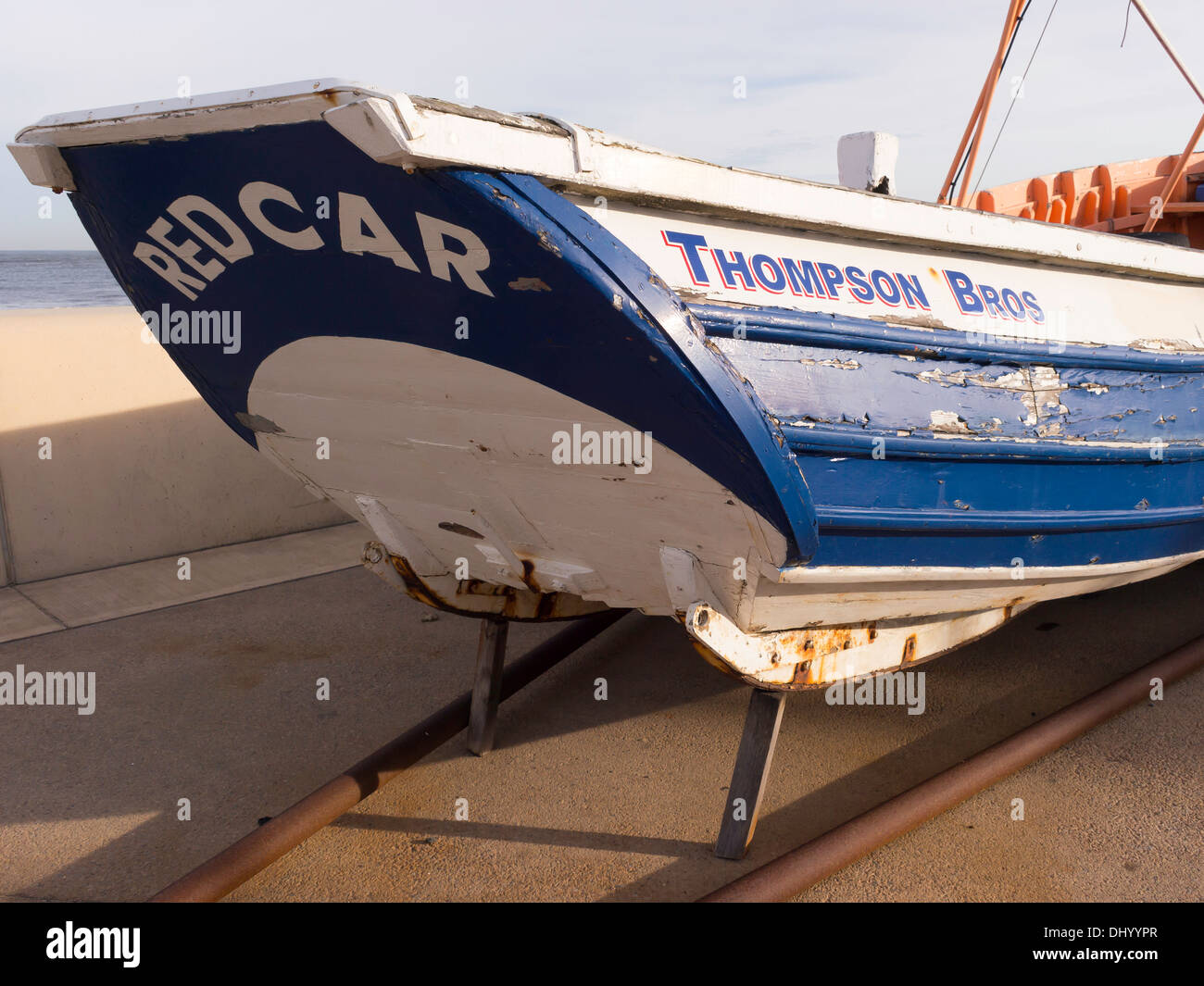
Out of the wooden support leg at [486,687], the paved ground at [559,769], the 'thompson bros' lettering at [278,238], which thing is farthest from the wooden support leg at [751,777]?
the 'thompson bros' lettering at [278,238]

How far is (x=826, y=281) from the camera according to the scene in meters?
2.25

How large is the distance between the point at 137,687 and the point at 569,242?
9.34ft

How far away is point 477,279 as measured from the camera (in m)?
1.87

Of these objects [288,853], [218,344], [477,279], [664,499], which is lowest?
[288,853]

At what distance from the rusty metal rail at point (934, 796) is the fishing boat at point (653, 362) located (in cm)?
35

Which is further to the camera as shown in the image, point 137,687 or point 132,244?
point 137,687

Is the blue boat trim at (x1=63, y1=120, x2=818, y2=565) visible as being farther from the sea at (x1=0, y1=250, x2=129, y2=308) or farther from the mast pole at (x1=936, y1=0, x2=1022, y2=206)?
the sea at (x1=0, y1=250, x2=129, y2=308)

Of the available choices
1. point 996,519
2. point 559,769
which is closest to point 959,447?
point 996,519

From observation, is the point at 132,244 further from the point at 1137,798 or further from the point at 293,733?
the point at 1137,798

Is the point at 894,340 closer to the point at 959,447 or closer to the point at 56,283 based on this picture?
the point at 959,447

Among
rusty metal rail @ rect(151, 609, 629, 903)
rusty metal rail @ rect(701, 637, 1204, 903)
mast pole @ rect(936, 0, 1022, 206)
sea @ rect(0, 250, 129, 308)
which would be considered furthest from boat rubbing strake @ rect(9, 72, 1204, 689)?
sea @ rect(0, 250, 129, 308)

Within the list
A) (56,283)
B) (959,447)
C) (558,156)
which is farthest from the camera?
(56,283)

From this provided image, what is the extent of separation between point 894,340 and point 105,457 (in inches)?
164
